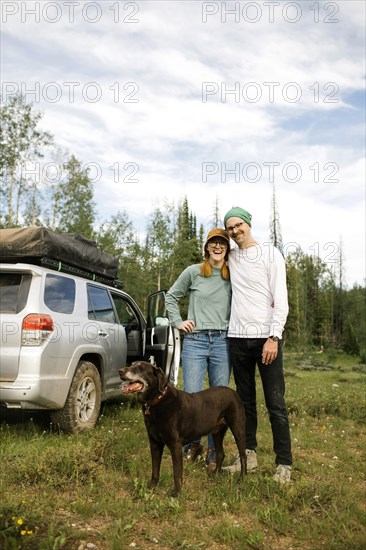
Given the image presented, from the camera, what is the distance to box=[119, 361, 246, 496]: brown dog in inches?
149

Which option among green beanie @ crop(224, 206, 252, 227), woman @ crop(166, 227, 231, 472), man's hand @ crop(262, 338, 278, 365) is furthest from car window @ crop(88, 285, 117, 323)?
man's hand @ crop(262, 338, 278, 365)

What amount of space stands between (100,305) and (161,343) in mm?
1054

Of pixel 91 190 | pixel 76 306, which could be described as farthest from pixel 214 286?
pixel 91 190

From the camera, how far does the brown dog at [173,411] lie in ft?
12.4

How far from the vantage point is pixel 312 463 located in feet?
16.2

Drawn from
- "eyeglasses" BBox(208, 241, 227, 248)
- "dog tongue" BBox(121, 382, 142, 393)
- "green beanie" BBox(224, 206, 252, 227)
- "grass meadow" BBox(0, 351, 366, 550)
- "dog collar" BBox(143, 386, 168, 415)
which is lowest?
"grass meadow" BBox(0, 351, 366, 550)

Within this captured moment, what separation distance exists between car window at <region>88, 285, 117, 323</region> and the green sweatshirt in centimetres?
170

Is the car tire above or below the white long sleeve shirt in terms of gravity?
below

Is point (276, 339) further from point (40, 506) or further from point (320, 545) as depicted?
point (40, 506)

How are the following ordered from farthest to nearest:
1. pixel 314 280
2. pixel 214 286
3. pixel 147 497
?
pixel 314 280 < pixel 214 286 < pixel 147 497

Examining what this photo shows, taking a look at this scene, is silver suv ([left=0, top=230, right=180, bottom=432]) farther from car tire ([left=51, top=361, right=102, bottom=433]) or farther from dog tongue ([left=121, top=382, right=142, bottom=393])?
dog tongue ([left=121, top=382, right=142, bottom=393])

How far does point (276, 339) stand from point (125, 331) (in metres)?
3.39

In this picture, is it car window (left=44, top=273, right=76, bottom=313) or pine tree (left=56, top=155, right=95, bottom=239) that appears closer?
car window (left=44, top=273, right=76, bottom=313)

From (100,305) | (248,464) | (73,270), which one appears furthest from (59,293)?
(248,464)
